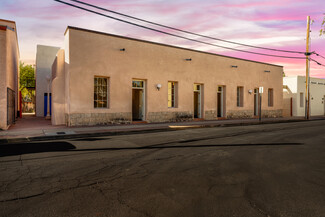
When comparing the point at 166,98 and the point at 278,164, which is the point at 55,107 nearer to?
the point at 166,98

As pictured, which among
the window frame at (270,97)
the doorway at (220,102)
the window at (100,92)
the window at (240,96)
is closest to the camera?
the window at (100,92)

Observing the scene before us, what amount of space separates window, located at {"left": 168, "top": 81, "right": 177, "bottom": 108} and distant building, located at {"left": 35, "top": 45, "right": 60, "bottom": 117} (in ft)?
45.2

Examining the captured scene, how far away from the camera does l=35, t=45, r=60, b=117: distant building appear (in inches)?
958

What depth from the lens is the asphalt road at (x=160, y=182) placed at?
11.0 feet

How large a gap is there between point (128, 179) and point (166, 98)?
509 inches

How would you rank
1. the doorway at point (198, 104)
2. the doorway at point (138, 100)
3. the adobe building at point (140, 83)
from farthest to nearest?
the doorway at point (198, 104) → the doorway at point (138, 100) → the adobe building at point (140, 83)

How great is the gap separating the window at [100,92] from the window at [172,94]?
4994 mm

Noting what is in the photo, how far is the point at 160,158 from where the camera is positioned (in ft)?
21.0

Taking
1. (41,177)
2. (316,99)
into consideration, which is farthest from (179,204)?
(316,99)

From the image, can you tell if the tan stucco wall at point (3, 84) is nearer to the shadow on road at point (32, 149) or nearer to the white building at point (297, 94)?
the shadow on road at point (32, 149)

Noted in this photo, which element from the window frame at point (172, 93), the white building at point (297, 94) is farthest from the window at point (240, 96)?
the white building at point (297, 94)

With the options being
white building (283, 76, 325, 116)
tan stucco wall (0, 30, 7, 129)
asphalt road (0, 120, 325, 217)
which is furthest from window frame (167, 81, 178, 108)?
white building (283, 76, 325, 116)

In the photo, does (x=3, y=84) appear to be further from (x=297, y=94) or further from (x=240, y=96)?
(x=297, y=94)

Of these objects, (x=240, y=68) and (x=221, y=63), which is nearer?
(x=221, y=63)
